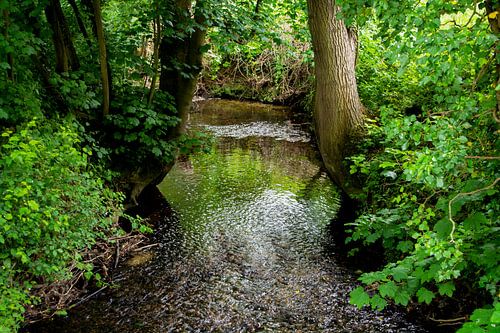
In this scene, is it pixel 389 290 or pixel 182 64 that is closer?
pixel 389 290

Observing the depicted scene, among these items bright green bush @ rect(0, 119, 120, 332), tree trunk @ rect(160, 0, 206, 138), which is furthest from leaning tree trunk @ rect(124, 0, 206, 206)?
bright green bush @ rect(0, 119, 120, 332)

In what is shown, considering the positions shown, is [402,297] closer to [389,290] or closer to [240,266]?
[389,290]

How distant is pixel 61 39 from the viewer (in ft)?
16.6

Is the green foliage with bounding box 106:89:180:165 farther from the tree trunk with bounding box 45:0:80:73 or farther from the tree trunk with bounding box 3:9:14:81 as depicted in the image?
the tree trunk with bounding box 3:9:14:81

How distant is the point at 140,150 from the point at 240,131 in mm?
5182

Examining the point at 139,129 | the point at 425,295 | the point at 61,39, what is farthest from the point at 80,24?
the point at 425,295

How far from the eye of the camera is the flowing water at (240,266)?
3.83m

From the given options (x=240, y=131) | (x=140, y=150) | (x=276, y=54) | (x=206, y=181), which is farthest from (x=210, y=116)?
(x=140, y=150)

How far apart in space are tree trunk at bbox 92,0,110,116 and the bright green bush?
1.23 meters

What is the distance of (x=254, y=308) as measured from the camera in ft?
13.2

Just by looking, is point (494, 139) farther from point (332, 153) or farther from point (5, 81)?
point (5, 81)

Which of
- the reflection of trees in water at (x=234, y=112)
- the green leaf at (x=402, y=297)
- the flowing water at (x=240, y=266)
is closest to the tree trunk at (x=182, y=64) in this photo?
the flowing water at (x=240, y=266)

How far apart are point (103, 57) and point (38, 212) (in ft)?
8.22

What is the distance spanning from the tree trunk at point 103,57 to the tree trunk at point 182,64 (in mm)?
858
